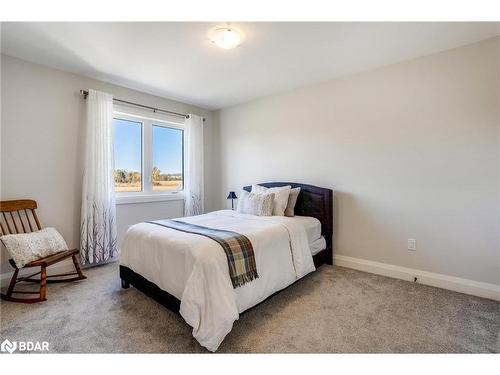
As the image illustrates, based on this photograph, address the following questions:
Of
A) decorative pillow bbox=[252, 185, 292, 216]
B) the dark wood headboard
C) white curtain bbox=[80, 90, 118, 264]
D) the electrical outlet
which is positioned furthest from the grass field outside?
the electrical outlet

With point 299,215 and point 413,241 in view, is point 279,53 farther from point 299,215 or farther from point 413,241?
point 413,241

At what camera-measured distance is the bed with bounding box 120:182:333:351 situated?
5.43 ft

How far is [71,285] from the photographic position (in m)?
2.65

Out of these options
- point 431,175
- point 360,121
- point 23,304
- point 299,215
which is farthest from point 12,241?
point 431,175

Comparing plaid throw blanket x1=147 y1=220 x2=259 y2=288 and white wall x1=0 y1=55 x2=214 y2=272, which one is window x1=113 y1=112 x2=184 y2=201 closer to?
white wall x1=0 y1=55 x2=214 y2=272

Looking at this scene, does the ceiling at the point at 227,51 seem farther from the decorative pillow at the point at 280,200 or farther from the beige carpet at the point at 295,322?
the beige carpet at the point at 295,322

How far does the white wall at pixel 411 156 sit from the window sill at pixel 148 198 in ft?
6.04

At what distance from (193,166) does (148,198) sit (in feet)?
3.05

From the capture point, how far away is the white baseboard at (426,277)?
2.34 m

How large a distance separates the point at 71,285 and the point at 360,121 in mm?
3828

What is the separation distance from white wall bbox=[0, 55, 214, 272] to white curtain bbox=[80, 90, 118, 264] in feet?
0.48

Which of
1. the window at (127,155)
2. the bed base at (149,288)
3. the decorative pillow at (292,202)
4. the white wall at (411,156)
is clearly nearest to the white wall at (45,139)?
the window at (127,155)
